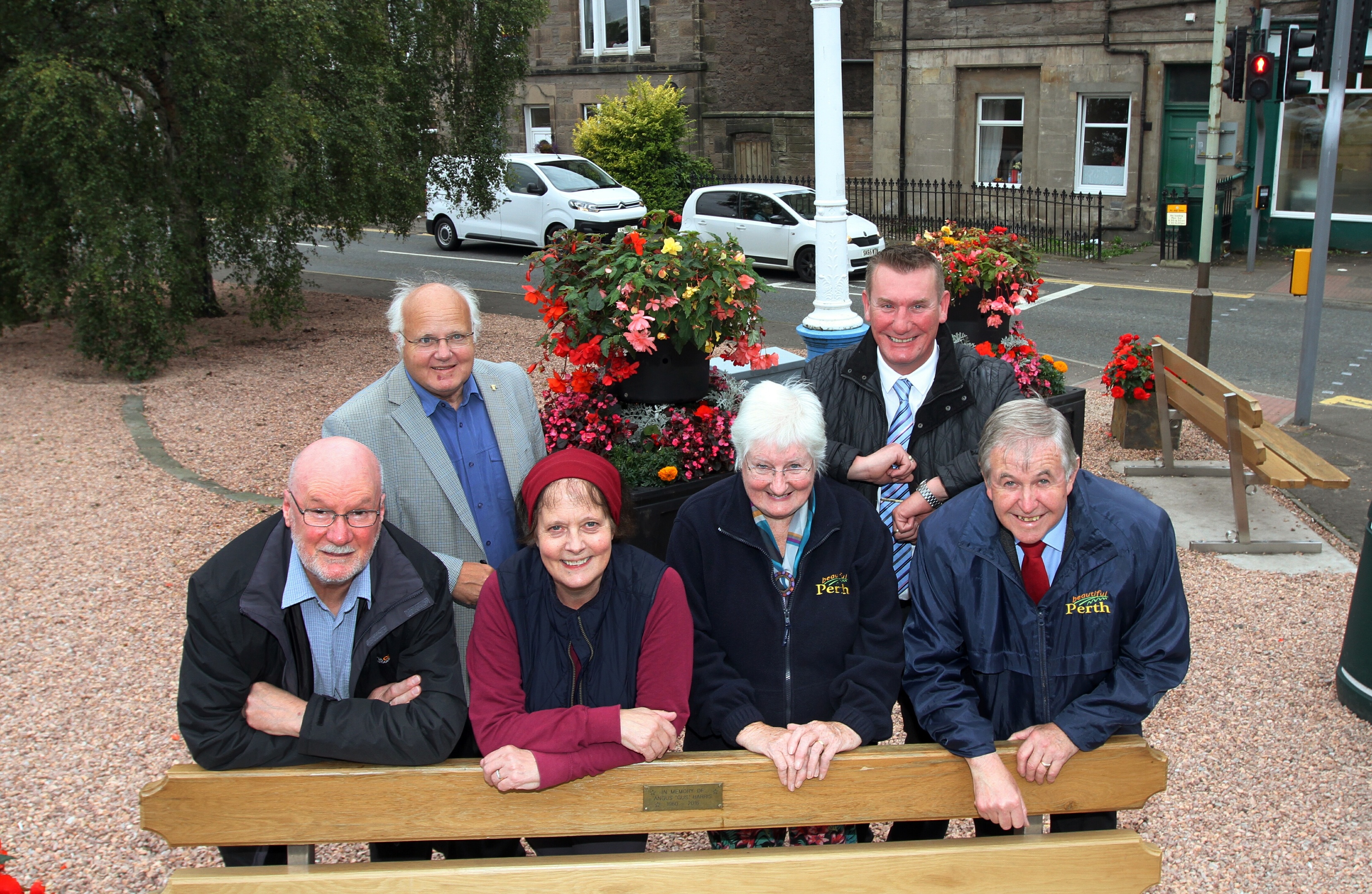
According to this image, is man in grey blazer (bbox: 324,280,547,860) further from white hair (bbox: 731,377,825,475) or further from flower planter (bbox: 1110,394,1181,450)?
flower planter (bbox: 1110,394,1181,450)

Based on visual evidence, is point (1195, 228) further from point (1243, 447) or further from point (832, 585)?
point (832, 585)

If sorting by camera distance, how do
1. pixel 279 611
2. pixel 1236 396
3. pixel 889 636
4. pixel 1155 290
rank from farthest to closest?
pixel 1155 290, pixel 1236 396, pixel 889 636, pixel 279 611

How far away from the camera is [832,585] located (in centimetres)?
296

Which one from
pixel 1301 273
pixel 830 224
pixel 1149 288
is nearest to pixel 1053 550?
pixel 830 224

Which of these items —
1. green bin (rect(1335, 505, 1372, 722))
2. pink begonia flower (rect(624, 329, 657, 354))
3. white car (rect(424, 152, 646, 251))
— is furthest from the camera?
white car (rect(424, 152, 646, 251))

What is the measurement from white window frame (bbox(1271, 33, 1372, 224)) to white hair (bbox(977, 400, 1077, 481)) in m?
18.9

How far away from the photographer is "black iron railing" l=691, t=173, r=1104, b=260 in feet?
67.3

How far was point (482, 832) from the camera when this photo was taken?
2.79 metres

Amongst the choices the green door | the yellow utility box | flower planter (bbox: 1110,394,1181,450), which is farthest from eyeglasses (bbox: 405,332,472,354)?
the green door

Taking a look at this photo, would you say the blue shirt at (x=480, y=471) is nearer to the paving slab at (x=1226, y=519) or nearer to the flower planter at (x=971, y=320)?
the paving slab at (x=1226, y=519)

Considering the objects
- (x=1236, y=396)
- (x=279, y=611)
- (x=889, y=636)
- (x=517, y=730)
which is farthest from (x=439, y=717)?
(x=1236, y=396)

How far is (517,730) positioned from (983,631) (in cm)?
116

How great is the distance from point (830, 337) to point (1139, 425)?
2383 mm

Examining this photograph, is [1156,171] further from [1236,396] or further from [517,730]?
[517,730]
